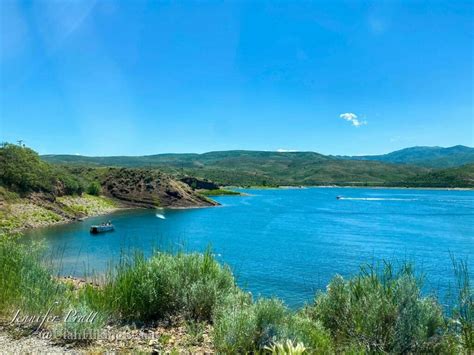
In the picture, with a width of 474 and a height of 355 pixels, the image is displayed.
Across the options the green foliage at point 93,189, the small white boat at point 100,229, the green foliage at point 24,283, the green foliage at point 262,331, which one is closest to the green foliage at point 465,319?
the green foliage at point 262,331

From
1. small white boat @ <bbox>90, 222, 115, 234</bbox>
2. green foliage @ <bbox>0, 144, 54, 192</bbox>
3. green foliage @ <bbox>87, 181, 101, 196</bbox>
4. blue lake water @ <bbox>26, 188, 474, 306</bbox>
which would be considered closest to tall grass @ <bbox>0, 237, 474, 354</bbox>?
blue lake water @ <bbox>26, 188, 474, 306</bbox>

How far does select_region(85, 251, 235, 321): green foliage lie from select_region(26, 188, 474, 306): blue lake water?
550 cm

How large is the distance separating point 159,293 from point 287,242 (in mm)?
38954

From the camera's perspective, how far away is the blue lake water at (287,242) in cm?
2853

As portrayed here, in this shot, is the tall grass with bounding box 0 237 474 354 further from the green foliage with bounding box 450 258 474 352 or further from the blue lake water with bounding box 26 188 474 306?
the blue lake water with bounding box 26 188 474 306

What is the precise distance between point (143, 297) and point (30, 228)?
52.4m

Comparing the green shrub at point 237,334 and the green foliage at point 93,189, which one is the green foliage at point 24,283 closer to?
the green shrub at point 237,334

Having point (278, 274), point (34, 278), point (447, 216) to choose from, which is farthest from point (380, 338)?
point (447, 216)

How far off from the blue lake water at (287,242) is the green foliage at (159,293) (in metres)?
5.50

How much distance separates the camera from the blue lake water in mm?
28531

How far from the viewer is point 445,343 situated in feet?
20.3

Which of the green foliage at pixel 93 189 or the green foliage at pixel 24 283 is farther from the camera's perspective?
the green foliage at pixel 93 189

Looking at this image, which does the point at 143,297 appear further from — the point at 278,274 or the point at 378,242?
the point at 378,242

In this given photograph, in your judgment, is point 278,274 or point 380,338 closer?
point 380,338
